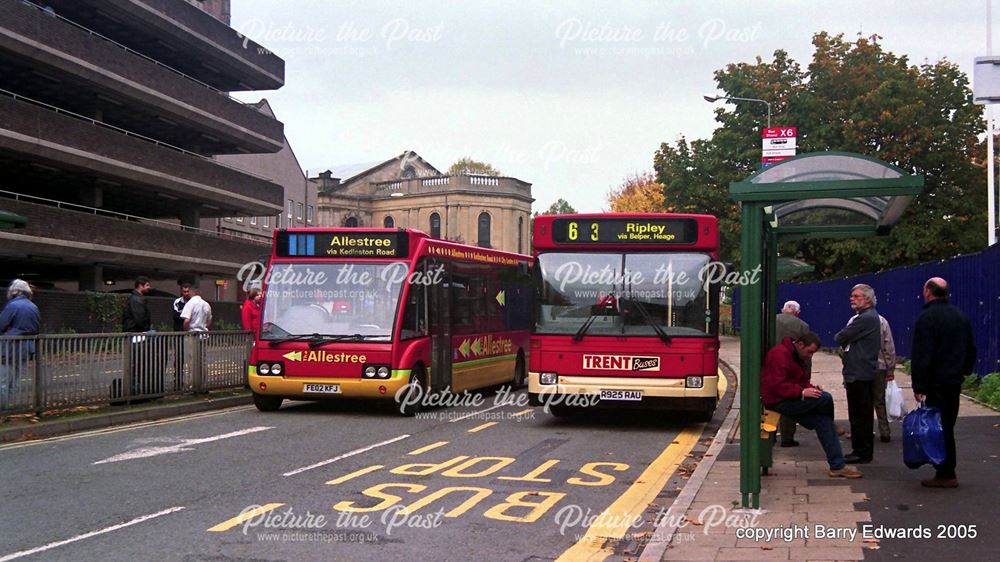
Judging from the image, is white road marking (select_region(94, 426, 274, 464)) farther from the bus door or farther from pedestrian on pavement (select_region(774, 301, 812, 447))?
pedestrian on pavement (select_region(774, 301, 812, 447))

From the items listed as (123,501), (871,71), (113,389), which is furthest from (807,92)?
(123,501)

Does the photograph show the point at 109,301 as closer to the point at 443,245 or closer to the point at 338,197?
the point at 443,245

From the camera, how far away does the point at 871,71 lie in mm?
38500

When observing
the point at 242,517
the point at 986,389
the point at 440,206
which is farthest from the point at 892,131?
the point at 440,206

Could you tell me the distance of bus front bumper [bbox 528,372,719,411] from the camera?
13.1 m

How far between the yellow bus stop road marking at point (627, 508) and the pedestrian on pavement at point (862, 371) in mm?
1872

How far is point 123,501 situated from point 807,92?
36494 millimetres

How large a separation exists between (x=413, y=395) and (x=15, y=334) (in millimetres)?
5491

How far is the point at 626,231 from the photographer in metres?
13.6

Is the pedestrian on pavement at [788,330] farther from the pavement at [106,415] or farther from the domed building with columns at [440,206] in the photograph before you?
the domed building with columns at [440,206]

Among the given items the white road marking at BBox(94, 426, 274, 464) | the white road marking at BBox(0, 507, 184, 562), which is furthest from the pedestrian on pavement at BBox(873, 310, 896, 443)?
the white road marking at BBox(94, 426, 274, 464)

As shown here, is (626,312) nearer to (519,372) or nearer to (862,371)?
(862,371)

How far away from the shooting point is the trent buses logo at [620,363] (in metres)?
13.2

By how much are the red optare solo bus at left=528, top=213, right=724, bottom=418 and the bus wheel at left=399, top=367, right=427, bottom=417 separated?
1.92 m
